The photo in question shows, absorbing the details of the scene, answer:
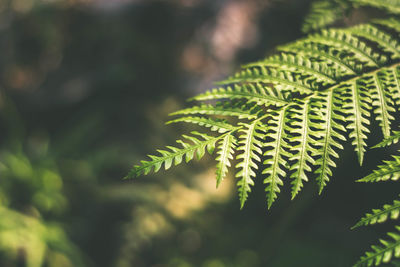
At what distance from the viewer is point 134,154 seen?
3.06 meters

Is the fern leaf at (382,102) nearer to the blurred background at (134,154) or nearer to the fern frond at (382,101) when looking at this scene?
the fern frond at (382,101)

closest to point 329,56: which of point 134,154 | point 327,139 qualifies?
point 327,139

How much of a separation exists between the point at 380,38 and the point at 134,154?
250cm

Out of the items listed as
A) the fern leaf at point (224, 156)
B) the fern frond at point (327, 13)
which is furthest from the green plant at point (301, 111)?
the fern frond at point (327, 13)

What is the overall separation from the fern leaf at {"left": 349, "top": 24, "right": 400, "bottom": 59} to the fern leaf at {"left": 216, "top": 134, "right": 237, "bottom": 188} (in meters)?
0.67

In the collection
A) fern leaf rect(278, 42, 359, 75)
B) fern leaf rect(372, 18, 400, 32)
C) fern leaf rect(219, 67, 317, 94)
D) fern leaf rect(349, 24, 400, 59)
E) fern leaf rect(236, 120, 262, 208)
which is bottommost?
fern leaf rect(236, 120, 262, 208)

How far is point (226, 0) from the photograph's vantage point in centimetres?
341

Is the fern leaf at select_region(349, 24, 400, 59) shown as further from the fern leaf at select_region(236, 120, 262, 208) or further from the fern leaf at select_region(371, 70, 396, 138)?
the fern leaf at select_region(236, 120, 262, 208)

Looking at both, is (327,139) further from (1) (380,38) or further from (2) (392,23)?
(2) (392,23)

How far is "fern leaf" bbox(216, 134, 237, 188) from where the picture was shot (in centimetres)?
72

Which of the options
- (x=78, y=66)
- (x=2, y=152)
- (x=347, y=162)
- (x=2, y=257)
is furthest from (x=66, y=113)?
(x=347, y=162)

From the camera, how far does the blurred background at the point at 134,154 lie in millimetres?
2346

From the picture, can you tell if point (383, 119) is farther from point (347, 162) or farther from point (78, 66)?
point (78, 66)

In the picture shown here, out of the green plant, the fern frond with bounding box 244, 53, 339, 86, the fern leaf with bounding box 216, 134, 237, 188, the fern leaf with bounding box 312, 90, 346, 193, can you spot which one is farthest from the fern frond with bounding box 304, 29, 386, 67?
the fern leaf with bounding box 216, 134, 237, 188
